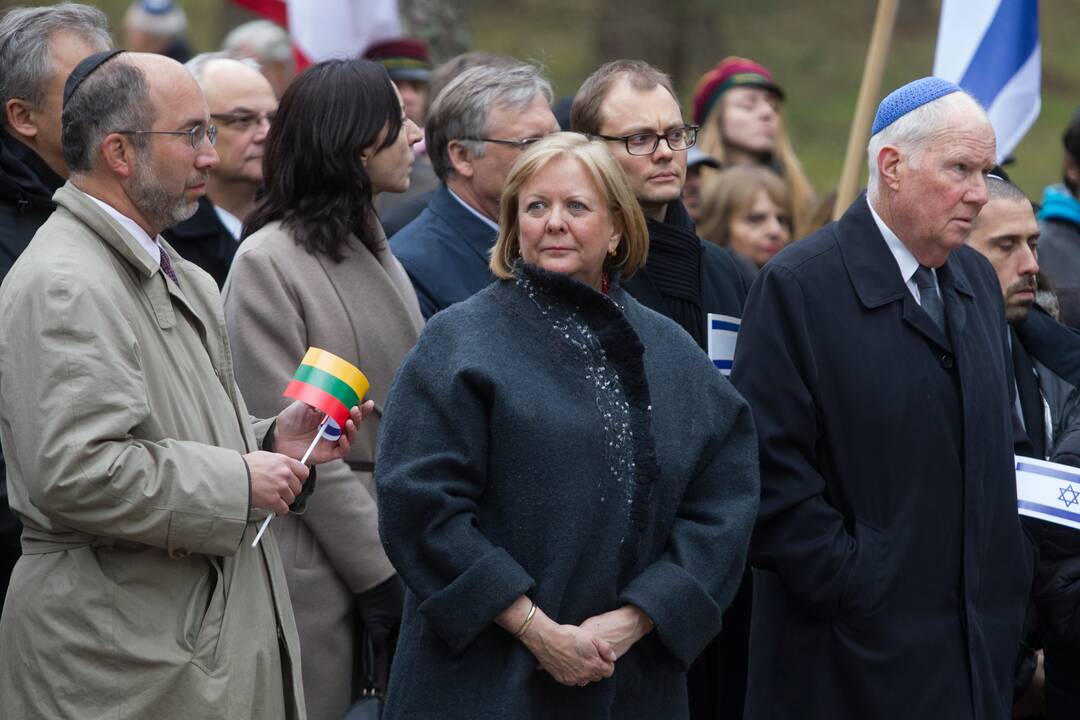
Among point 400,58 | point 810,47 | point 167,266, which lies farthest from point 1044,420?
point 810,47

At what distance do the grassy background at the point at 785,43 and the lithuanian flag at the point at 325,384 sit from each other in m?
12.0

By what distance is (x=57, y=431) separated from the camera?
3.18m

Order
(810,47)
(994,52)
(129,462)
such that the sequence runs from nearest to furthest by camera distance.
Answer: (129,462) → (994,52) → (810,47)

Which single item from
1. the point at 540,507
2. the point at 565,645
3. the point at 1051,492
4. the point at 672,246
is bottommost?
the point at 565,645

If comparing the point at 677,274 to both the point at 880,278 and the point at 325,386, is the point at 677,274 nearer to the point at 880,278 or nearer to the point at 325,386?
the point at 880,278

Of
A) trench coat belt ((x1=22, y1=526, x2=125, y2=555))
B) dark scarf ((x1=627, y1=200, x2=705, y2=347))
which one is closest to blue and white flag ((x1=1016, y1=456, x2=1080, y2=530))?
dark scarf ((x1=627, y1=200, x2=705, y2=347))

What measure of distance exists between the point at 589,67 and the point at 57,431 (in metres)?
14.9

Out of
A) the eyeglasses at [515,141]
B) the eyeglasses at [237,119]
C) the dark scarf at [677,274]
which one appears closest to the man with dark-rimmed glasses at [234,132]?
the eyeglasses at [237,119]

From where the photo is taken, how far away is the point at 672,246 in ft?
15.8

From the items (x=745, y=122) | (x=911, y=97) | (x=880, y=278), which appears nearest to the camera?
(x=880, y=278)

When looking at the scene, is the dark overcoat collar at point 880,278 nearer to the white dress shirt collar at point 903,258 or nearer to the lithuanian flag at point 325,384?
the white dress shirt collar at point 903,258

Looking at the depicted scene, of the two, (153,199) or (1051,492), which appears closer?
(153,199)

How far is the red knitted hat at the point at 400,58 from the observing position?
7695mm

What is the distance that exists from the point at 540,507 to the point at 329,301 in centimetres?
112
